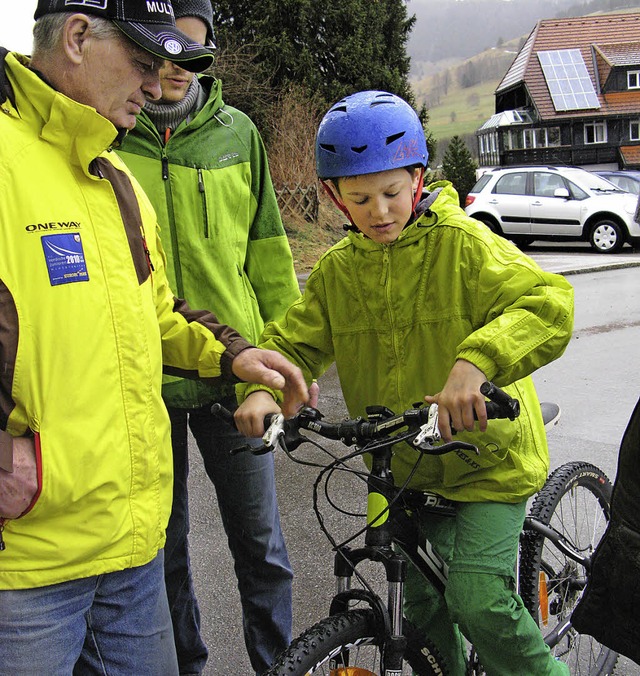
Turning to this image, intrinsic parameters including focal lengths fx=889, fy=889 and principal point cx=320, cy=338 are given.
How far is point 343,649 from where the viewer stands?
7.32 ft

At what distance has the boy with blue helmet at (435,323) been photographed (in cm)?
236

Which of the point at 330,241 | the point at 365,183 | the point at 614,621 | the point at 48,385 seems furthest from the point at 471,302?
the point at 330,241

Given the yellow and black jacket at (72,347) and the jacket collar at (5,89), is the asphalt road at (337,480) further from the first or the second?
the jacket collar at (5,89)

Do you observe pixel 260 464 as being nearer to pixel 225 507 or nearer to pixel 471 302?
pixel 225 507

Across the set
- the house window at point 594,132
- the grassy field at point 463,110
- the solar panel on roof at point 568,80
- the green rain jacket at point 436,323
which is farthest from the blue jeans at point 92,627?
the grassy field at point 463,110

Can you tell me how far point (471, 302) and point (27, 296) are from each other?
1206 mm

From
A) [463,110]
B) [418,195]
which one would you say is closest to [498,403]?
[418,195]

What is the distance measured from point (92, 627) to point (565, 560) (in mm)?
1815

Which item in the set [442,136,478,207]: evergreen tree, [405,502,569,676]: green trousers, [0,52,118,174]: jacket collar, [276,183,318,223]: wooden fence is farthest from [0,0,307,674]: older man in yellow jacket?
[442,136,478,207]: evergreen tree

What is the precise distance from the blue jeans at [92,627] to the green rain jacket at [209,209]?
896 millimetres

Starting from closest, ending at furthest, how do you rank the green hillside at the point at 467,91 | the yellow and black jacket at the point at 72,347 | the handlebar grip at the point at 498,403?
the yellow and black jacket at the point at 72,347 < the handlebar grip at the point at 498,403 < the green hillside at the point at 467,91

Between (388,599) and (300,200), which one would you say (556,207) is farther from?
(388,599)

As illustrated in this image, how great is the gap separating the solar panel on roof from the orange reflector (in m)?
42.4

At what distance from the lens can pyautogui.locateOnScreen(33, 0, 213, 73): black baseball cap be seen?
192 cm
